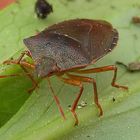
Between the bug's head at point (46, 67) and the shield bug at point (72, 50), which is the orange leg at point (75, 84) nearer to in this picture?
the shield bug at point (72, 50)

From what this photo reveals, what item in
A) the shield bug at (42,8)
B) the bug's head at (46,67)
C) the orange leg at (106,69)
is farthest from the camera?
the shield bug at (42,8)

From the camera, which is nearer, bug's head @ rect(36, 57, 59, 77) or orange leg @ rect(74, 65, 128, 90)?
bug's head @ rect(36, 57, 59, 77)

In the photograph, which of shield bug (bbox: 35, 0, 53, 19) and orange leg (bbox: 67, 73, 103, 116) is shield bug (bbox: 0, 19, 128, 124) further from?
shield bug (bbox: 35, 0, 53, 19)

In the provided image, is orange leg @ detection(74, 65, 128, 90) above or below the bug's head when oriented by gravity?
below

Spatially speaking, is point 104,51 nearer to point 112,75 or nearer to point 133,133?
point 112,75

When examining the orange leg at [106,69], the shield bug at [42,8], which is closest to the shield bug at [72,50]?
the orange leg at [106,69]

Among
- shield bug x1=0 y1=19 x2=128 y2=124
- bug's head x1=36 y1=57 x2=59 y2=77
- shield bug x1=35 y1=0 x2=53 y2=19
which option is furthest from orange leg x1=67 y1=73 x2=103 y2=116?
shield bug x1=35 y1=0 x2=53 y2=19
